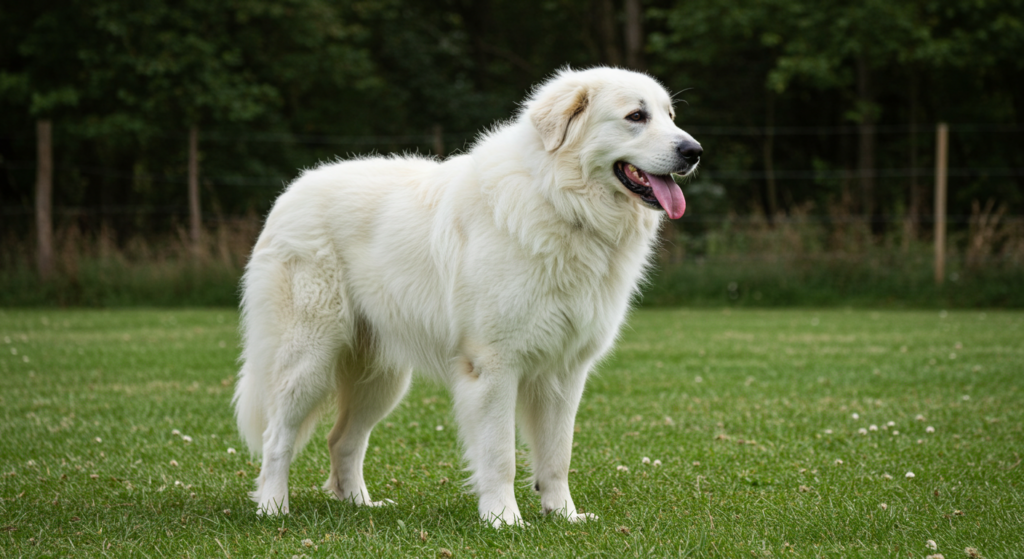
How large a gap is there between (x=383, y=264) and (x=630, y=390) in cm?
336

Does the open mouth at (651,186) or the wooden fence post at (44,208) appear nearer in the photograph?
the open mouth at (651,186)

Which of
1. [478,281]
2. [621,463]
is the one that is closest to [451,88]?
[621,463]

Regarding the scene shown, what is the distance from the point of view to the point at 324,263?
12.6ft

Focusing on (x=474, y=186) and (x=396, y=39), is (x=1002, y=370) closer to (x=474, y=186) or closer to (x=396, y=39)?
(x=474, y=186)

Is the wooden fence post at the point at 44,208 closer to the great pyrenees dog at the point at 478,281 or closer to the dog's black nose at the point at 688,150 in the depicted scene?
the great pyrenees dog at the point at 478,281

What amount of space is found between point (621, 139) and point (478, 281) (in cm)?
77

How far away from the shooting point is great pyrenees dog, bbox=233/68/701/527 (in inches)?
135

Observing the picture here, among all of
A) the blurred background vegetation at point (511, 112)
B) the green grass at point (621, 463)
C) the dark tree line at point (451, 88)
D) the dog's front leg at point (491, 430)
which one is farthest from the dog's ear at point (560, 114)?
the dark tree line at point (451, 88)

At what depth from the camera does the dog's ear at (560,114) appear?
343cm

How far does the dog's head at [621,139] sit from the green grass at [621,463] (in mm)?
1295

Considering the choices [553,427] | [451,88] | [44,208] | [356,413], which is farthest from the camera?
[451,88]

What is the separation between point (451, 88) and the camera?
73.9 feet

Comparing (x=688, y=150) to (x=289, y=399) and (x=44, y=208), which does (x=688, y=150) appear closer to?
→ (x=289, y=399)

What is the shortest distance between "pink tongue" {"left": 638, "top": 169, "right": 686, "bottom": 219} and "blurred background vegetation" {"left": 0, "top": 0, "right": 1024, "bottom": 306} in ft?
34.4
